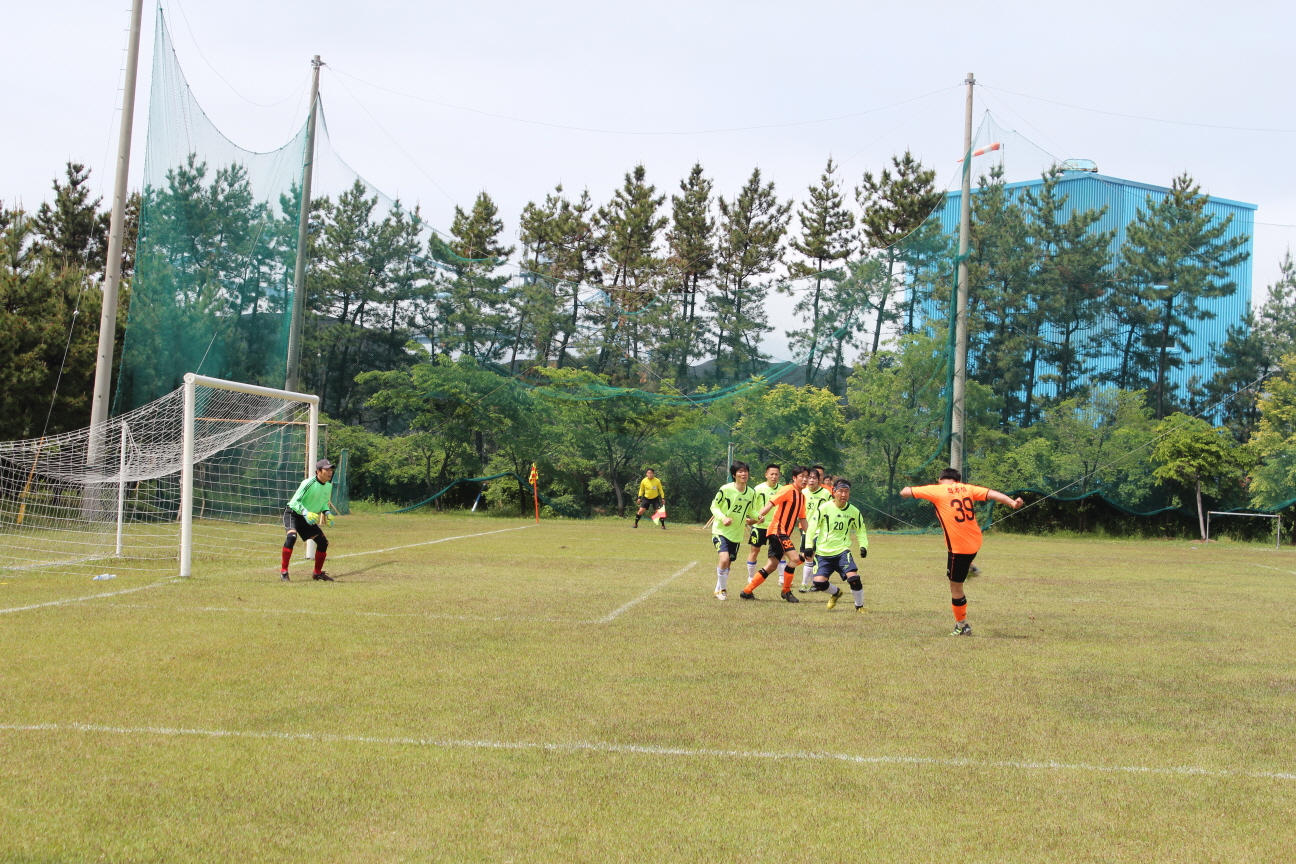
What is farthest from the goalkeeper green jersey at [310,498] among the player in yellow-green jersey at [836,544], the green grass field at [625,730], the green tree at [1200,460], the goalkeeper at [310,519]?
the green tree at [1200,460]

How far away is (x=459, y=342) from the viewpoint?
32500 millimetres

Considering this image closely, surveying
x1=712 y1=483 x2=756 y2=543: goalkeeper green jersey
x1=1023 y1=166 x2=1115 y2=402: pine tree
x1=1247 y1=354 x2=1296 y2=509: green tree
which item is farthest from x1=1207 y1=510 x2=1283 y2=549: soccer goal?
x1=712 y1=483 x2=756 y2=543: goalkeeper green jersey

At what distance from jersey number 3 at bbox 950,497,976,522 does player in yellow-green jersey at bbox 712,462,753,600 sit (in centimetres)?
307

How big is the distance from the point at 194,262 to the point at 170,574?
37.9ft

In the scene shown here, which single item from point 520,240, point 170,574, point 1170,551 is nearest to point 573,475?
point 520,240

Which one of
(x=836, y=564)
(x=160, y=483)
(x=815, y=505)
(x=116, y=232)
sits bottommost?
(x=836, y=564)

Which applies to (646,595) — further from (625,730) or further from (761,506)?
(625,730)

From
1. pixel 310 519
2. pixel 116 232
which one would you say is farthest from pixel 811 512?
A: pixel 116 232

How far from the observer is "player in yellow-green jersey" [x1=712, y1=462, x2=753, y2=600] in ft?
39.5

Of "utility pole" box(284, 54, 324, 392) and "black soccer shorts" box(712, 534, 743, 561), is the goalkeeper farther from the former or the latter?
"utility pole" box(284, 54, 324, 392)

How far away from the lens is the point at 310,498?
42.5 feet

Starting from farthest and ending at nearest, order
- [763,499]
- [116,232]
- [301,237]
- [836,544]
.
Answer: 1. [301,237]
2. [116,232]
3. [763,499]
4. [836,544]

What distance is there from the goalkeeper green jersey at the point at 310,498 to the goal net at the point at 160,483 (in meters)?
1.26

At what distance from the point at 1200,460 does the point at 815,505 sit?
2151 centimetres
